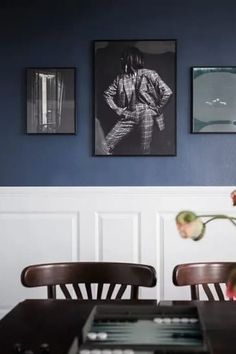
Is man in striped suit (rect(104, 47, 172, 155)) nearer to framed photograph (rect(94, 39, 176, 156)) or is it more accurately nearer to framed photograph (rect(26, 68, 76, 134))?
framed photograph (rect(94, 39, 176, 156))

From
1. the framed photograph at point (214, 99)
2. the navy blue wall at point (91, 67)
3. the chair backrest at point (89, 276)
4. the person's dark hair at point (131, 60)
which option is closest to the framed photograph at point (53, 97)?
the navy blue wall at point (91, 67)

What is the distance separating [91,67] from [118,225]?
3.50ft

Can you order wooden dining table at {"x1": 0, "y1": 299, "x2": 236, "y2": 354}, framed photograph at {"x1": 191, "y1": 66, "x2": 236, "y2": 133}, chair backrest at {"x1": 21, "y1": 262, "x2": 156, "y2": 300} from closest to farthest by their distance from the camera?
wooden dining table at {"x1": 0, "y1": 299, "x2": 236, "y2": 354} < chair backrest at {"x1": 21, "y1": 262, "x2": 156, "y2": 300} < framed photograph at {"x1": 191, "y1": 66, "x2": 236, "y2": 133}

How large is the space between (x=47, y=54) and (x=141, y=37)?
2.08 ft

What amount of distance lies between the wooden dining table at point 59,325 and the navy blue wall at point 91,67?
1765mm

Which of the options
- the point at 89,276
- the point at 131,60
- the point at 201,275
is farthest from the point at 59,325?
the point at 131,60

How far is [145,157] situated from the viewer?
3.40 meters

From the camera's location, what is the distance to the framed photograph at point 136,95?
3.38 metres

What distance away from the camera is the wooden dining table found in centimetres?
124

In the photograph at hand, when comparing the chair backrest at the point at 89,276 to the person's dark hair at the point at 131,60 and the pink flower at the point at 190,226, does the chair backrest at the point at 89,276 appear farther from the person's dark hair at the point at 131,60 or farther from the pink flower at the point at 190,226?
the person's dark hair at the point at 131,60

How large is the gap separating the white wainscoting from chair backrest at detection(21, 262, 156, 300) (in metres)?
1.39

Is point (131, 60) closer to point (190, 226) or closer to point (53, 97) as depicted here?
point (53, 97)

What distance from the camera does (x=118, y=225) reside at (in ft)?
11.2

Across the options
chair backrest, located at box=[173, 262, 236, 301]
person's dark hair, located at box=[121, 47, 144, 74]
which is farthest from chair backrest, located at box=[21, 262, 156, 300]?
person's dark hair, located at box=[121, 47, 144, 74]
